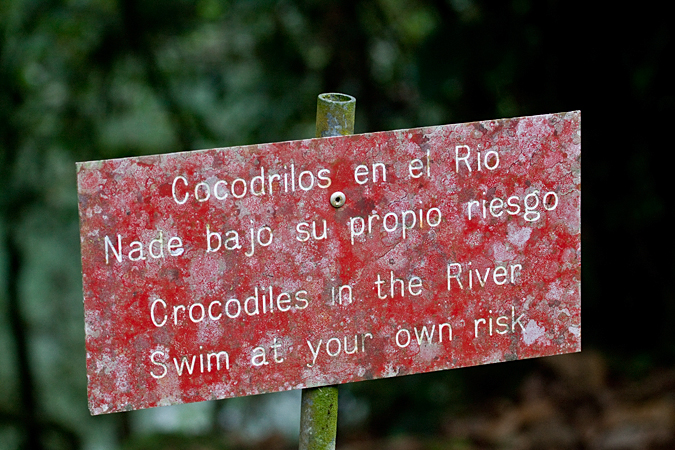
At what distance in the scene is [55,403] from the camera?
26.4ft

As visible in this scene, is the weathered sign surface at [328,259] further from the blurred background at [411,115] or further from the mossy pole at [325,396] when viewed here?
the blurred background at [411,115]

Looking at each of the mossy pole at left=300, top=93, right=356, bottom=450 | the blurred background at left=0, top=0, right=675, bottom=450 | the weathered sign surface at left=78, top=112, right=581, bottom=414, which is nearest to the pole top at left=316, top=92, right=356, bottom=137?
the mossy pole at left=300, top=93, right=356, bottom=450

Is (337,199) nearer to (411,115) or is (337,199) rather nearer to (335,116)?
(335,116)

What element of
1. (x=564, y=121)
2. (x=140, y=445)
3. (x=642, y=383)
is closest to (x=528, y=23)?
(x=642, y=383)

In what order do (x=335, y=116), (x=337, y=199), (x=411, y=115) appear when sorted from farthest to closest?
(x=411, y=115) → (x=335, y=116) → (x=337, y=199)

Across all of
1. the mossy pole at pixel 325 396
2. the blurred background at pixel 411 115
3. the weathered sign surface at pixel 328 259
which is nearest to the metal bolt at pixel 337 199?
the weathered sign surface at pixel 328 259

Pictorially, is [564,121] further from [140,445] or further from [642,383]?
[140,445]

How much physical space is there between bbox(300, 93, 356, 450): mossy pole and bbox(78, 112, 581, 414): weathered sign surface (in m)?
0.09

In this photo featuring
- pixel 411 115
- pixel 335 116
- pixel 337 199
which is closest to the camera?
pixel 337 199

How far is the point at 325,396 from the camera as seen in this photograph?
1569mm

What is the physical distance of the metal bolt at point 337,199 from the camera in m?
1.44

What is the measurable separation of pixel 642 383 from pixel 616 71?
48.9 inches

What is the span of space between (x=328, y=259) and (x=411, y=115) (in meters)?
2.81

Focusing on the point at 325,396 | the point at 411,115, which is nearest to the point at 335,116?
the point at 325,396
